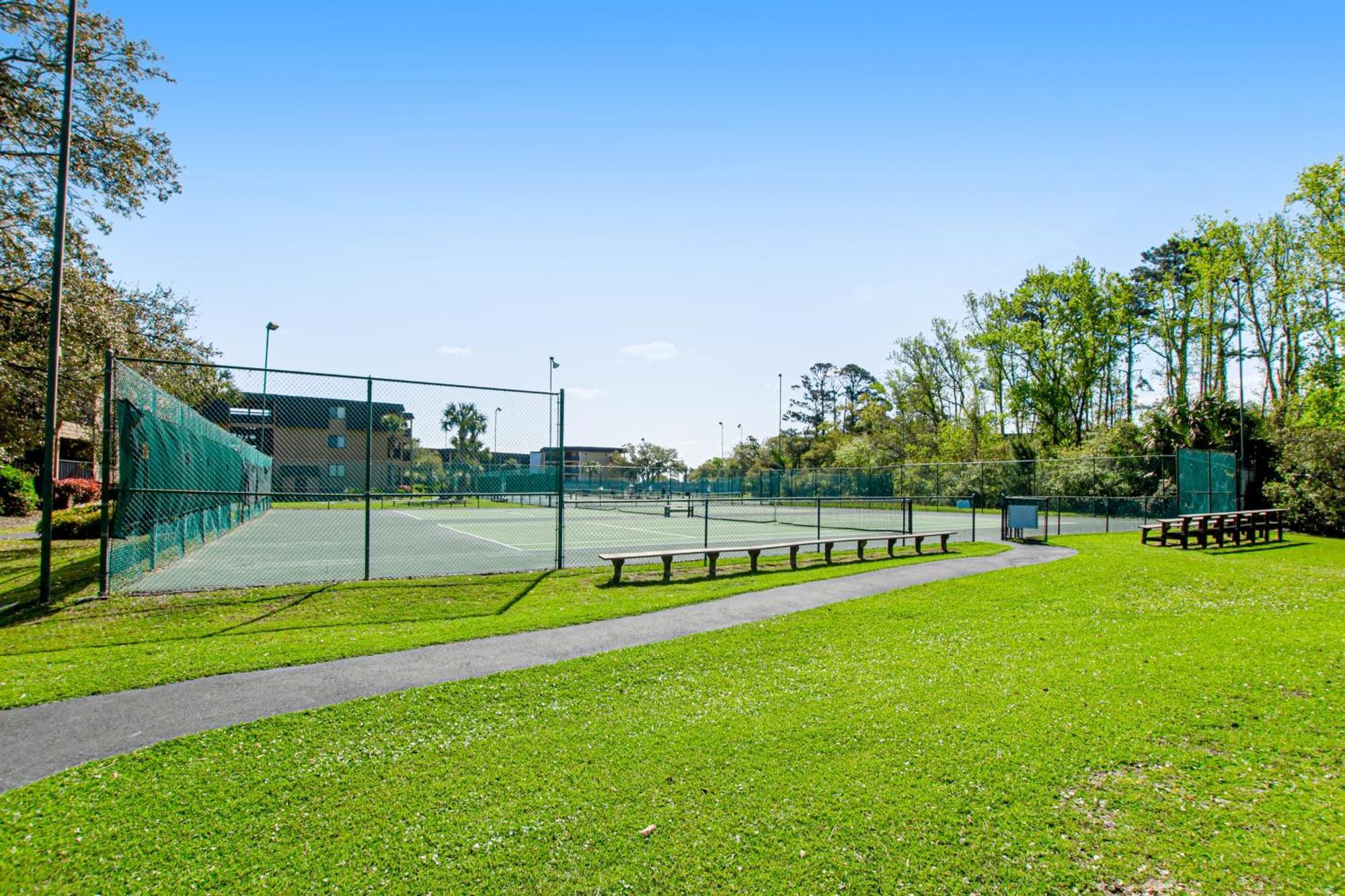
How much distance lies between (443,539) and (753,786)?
655 inches

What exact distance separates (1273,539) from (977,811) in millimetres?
22694

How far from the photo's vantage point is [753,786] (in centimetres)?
362

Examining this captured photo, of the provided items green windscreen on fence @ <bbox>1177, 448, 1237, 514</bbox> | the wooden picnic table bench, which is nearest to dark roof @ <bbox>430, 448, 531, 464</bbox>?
the wooden picnic table bench

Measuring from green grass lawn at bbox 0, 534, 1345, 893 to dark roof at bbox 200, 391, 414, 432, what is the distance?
23.1 feet

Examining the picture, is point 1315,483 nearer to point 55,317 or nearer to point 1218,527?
point 1218,527

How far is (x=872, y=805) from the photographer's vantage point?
340 centimetres

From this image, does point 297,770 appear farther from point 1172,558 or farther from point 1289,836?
point 1172,558

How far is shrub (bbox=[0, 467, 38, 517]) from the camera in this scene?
2327 centimetres

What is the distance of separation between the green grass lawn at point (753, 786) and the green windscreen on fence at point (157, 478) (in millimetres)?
4895

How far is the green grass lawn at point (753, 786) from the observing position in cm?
288

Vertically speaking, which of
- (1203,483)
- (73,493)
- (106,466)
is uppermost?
(106,466)

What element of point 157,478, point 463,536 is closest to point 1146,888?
point 157,478

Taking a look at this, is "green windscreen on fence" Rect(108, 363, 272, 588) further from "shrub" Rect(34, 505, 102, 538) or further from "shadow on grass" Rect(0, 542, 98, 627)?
"shrub" Rect(34, 505, 102, 538)

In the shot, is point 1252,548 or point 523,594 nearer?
point 523,594
